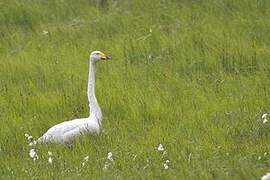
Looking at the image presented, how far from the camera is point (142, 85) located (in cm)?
1123

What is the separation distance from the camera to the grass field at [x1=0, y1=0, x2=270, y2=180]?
7.51 metres

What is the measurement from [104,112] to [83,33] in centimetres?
478

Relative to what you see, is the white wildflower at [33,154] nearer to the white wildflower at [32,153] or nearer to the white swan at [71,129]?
the white wildflower at [32,153]

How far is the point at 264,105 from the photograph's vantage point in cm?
914

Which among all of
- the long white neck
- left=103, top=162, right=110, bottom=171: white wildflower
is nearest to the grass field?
left=103, top=162, right=110, bottom=171: white wildflower

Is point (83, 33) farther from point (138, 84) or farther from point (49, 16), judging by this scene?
point (138, 84)

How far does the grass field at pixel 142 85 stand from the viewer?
7.51m

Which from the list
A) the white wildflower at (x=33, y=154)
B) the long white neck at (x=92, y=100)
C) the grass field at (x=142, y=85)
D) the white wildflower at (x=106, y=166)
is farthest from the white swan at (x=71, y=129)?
the white wildflower at (x=106, y=166)

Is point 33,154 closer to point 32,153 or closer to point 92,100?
point 32,153

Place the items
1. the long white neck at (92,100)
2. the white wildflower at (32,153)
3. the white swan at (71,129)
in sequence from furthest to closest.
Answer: the long white neck at (92,100) → the white swan at (71,129) → the white wildflower at (32,153)

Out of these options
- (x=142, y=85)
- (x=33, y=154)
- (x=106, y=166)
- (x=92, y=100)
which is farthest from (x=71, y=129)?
(x=142, y=85)

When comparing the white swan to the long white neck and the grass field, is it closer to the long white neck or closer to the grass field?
the long white neck

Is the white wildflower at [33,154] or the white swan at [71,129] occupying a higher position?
the white wildflower at [33,154]

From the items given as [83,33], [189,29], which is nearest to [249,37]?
[189,29]
